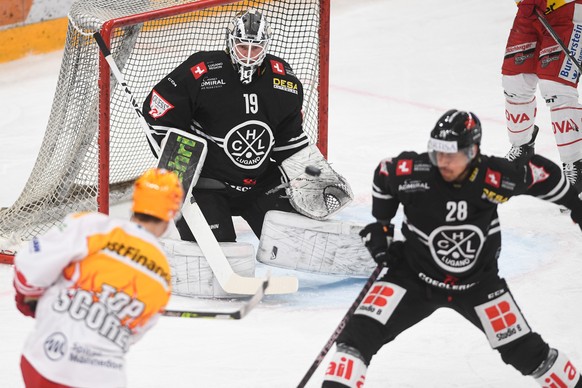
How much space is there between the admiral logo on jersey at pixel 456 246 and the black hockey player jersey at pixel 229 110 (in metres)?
1.43

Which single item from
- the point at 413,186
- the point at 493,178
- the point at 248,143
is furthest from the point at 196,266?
the point at 493,178

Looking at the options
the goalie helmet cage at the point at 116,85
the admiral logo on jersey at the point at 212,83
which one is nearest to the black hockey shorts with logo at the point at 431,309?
the admiral logo on jersey at the point at 212,83

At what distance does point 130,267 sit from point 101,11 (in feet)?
8.45

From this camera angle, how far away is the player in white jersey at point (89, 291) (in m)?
2.54

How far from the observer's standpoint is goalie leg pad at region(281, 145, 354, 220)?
4676mm

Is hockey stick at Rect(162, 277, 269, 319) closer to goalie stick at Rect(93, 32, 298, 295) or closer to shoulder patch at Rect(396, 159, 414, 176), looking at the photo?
shoulder patch at Rect(396, 159, 414, 176)

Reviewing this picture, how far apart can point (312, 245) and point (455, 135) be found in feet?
5.32

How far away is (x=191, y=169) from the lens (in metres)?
4.48

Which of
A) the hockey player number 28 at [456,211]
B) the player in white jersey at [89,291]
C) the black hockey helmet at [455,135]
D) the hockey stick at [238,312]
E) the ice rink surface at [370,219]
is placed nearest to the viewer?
the player in white jersey at [89,291]

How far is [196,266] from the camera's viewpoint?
14.6ft

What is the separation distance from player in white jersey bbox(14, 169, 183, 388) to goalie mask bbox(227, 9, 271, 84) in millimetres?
1825

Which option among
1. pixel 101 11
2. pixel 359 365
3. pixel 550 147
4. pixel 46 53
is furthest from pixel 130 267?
pixel 46 53

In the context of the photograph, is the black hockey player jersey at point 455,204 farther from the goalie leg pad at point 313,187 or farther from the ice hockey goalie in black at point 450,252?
the goalie leg pad at point 313,187

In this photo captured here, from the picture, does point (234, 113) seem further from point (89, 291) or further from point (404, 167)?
point (89, 291)
